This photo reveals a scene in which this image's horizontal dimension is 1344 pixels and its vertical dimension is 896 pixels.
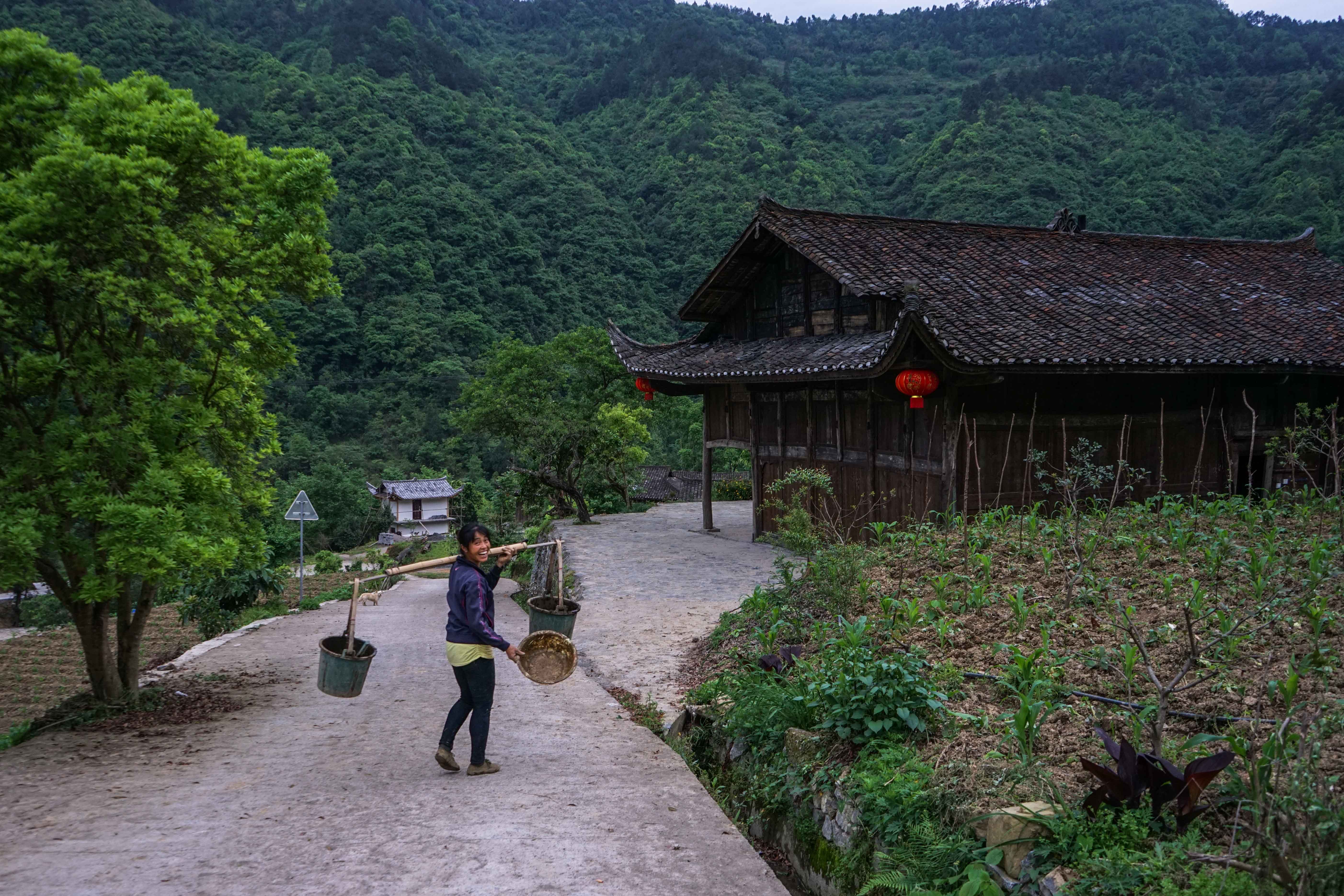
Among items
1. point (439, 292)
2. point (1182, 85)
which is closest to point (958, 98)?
point (1182, 85)

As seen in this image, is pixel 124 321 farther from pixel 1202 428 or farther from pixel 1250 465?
pixel 1202 428

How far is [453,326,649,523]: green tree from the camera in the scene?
2084 centimetres

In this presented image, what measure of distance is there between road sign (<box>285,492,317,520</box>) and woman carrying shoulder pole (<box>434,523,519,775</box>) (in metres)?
15.2

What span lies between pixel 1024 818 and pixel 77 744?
21.9ft

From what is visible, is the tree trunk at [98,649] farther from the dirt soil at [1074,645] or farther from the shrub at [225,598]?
the shrub at [225,598]

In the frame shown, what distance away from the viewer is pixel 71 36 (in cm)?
6281

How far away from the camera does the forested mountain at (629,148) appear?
44719 mm

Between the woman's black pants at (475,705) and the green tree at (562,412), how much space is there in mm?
15172

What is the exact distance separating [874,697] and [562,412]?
17332 mm

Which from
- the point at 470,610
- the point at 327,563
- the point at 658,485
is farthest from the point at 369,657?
the point at 658,485

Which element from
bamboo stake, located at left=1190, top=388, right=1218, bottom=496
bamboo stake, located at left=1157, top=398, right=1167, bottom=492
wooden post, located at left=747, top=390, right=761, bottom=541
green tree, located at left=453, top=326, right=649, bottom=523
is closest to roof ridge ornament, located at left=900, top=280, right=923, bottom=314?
bamboo stake, located at left=1157, top=398, right=1167, bottom=492

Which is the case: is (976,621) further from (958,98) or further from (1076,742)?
(958,98)

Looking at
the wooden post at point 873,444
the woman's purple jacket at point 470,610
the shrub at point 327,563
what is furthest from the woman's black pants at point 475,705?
the shrub at point 327,563

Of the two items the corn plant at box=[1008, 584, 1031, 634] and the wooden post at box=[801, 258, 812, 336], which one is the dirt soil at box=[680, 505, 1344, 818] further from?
the wooden post at box=[801, 258, 812, 336]
